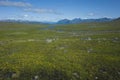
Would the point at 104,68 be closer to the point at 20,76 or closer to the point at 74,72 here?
the point at 74,72

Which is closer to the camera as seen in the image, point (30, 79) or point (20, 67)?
point (30, 79)

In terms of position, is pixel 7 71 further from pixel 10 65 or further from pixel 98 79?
pixel 98 79

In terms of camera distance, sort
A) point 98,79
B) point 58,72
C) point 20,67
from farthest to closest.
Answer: point 20,67, point 58,72, point 98,79

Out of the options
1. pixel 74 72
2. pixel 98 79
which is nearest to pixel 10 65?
pixel 74 72

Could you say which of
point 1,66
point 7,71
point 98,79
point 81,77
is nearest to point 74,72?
point 81,77

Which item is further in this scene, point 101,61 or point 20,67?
point 101,61

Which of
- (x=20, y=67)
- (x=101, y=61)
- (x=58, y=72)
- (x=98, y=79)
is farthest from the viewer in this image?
(x=101, y=61)

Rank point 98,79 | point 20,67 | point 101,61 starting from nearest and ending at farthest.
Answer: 1. point 98,79
2. point 20,67
3. point 101,61

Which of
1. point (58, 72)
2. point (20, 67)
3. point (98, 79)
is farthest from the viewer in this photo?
point (20, 67)
